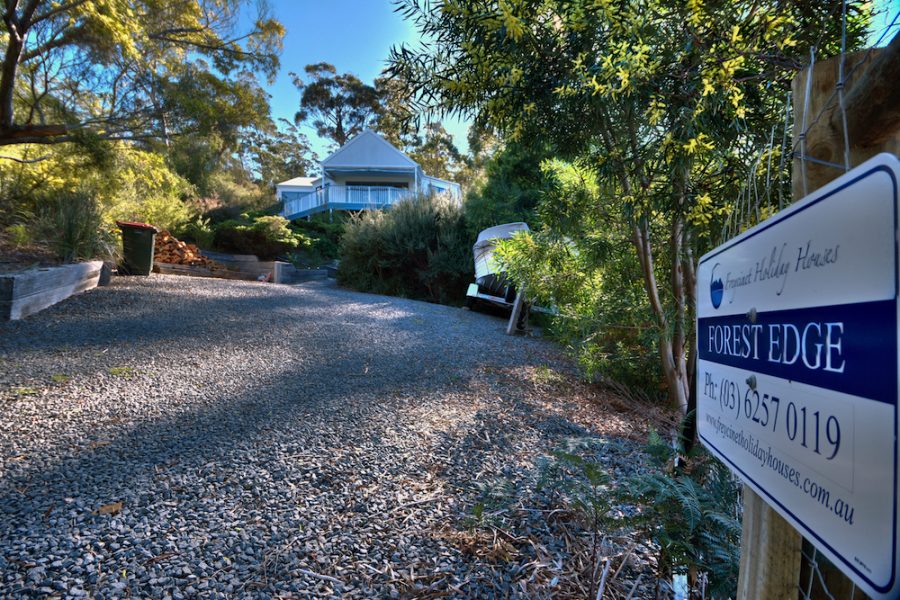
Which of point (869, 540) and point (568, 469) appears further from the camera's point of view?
point (568, 469)

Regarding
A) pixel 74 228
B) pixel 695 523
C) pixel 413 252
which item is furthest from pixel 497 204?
pixel 695 523

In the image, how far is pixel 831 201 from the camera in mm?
540

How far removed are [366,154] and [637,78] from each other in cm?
2349

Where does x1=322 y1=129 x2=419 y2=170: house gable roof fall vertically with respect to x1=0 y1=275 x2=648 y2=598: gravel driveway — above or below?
above

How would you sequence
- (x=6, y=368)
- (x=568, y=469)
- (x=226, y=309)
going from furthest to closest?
(x=226, y=309) < (x=6, y=368) < (x=568, y=469)

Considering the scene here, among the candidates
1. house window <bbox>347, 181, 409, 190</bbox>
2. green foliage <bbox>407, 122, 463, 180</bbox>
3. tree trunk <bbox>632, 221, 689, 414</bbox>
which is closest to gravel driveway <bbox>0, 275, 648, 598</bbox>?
tree trunk <bbox>632, 221, 689, 414</bbox>

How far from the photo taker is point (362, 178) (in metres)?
25.1

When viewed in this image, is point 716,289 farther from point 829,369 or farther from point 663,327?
point 663,327

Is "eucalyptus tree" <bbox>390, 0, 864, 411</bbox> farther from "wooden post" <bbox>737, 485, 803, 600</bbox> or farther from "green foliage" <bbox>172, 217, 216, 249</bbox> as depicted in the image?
"green foliage" <bbox>172, 217, 216, 249</bbox>

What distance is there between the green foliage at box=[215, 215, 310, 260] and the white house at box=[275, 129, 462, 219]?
5.81 meters

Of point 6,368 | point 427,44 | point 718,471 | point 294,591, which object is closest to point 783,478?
point 718,471

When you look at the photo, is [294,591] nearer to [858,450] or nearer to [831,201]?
[858,450]

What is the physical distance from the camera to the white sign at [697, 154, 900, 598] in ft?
1.43

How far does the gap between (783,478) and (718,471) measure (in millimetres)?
1073
